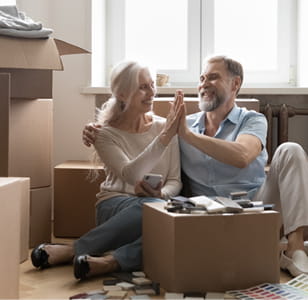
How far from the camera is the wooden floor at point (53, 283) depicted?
2.11 meters

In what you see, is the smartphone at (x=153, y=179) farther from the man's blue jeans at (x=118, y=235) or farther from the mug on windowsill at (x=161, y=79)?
the mug on windowsill at (x=161, y=79)

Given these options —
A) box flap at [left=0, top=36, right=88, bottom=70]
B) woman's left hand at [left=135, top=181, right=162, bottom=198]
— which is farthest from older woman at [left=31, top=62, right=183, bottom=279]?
box flap at [left=0, top=36, right=88, bottom=70]

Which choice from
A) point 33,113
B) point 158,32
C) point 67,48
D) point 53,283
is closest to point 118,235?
point 53,283

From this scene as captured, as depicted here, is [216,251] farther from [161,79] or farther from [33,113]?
[161,79]

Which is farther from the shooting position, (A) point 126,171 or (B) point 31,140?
(B) point 31,140

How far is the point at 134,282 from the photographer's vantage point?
219 centimetres

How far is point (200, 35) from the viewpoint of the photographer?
3662mm

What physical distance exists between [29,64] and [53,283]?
0.87 meters

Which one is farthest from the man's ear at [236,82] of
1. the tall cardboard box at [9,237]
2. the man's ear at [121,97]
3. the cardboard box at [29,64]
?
the tall cardboard box at [9,237]

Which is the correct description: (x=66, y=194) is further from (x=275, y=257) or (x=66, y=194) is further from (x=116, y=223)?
(x=275, y=257)

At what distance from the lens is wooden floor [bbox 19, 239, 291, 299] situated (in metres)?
2.11

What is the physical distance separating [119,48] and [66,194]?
1.10m

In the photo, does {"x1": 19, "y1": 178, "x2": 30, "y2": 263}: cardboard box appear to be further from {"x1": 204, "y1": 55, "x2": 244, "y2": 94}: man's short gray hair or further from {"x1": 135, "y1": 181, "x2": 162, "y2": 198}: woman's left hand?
{"x1": 204, "y1": 55, "x2": 244, "y2": 94}: man's short gray hair

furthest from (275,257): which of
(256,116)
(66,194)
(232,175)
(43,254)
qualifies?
(66,194)
